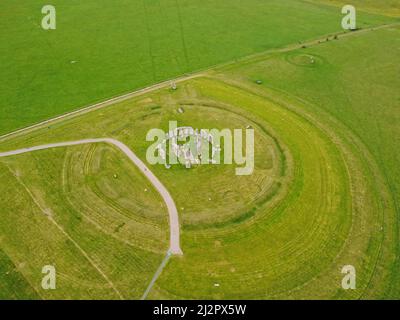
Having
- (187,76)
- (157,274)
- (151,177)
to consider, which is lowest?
(157,274)

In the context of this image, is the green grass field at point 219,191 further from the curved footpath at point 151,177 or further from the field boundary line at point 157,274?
the curved footpath at point 151,177

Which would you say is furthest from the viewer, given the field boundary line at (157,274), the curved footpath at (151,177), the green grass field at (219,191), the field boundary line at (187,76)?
the field boundary line at (187,76)

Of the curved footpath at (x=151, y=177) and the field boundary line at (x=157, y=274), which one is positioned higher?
the curved footpath at (x=151, y=177)

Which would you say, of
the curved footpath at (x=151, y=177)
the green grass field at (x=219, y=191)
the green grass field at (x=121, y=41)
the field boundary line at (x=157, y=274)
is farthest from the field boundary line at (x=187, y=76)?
the field boundary line at (x=157, y=274)

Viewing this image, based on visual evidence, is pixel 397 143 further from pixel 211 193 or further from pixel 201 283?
pixel 201 283

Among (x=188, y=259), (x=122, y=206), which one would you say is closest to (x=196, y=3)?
(x=122, y=206)

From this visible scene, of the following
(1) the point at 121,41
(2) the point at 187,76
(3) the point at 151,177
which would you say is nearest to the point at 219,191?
(3) the point at 151,177

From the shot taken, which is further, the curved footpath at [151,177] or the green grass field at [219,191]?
the curved footpath at [151,177]

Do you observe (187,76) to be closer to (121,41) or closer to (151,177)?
(121,41)
